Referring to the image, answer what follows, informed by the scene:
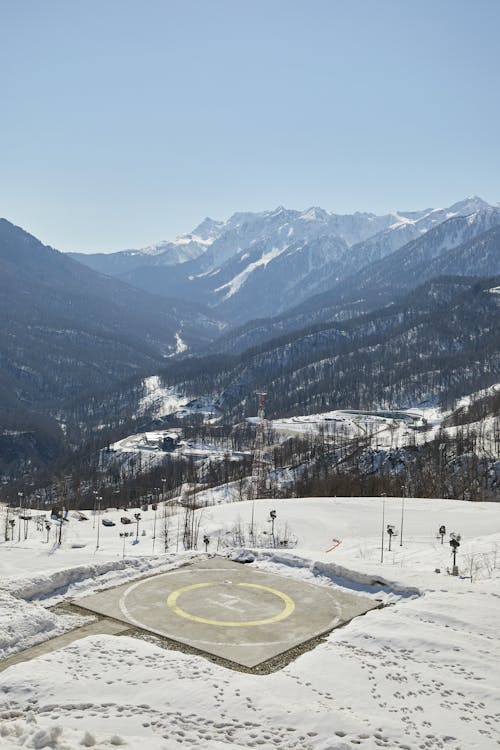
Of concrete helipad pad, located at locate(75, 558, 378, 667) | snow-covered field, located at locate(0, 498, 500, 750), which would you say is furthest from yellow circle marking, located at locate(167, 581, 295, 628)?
snow-covered field, located at locate(0, 498, 500, 750)

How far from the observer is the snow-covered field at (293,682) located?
20016 millimetres

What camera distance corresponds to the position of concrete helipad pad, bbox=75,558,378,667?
28.7 m

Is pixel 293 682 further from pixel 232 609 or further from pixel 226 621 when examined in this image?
pixel 232 609

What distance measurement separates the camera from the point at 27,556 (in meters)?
44.8

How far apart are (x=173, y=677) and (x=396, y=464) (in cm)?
11987

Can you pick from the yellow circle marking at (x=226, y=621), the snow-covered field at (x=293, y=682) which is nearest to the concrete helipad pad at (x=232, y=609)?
the yellow circle marking at (x=226, y=621)

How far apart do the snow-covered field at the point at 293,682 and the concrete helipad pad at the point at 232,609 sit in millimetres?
1572

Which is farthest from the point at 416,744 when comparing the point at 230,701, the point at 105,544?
the point at 105,544

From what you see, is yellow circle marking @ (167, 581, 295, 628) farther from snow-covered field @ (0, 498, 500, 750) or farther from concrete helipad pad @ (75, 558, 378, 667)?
snow-covered field @ (0, 498, 500, 750)

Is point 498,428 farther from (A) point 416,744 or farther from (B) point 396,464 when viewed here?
(A) point 416,744

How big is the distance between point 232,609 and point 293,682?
941cm

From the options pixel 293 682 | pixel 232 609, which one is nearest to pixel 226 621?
pixel 232 609

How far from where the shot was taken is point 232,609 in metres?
32.8

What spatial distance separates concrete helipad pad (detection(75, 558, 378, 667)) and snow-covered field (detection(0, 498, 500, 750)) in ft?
5.16
